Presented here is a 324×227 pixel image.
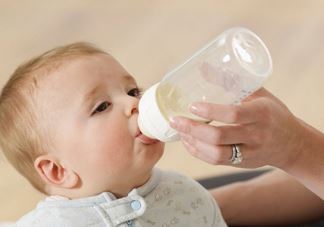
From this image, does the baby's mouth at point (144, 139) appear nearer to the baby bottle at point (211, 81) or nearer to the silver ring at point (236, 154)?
the baby bottle at point (211, 81)

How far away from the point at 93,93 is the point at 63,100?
5 centimetres

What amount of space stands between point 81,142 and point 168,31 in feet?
5.32

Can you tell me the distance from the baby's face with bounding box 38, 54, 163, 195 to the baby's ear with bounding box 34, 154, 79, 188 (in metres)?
0.01

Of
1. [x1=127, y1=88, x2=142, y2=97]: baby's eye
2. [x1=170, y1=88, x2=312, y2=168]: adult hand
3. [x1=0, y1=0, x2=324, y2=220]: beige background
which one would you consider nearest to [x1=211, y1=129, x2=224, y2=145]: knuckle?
[x1=170, y1=88, x2=312, y2=168]: adult hand

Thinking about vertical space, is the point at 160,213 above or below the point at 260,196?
above

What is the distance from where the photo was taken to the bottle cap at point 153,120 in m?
0.90

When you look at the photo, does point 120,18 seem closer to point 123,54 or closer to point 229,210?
point 123,54

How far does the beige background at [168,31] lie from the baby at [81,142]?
3.96 feet

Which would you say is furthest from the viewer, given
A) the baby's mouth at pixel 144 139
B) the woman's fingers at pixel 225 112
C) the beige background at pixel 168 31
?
the beige background at pixel 168 31

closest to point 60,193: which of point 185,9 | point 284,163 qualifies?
point 284,163

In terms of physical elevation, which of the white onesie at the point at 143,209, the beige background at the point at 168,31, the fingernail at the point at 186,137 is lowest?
the beige background at the point at 168,31

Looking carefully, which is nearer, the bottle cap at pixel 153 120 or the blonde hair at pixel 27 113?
the bottle cap at pixel 153 120

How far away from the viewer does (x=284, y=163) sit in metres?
1.01

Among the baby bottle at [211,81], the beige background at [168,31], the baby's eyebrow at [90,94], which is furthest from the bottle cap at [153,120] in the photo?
the beige background at [168,31]
